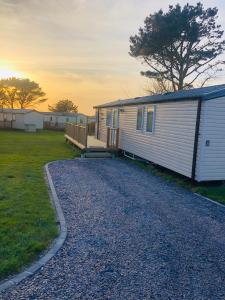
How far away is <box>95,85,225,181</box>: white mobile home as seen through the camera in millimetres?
8320

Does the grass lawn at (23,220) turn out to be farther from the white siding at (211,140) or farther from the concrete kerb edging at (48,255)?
the white siding at (211,140)

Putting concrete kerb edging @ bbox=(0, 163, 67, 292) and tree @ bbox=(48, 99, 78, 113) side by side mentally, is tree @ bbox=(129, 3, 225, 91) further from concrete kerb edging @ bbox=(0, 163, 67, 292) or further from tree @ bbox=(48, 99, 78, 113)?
tree @ bbox=(48, 99, 78, 113)

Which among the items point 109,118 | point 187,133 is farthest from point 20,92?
point 187,133

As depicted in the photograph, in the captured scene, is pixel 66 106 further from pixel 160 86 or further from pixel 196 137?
pixel 196 137

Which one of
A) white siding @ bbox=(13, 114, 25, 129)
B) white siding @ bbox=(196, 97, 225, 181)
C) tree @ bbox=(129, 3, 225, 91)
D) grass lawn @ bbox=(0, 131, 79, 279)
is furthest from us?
white siding @ bbox=(13, 114, 25, 129)

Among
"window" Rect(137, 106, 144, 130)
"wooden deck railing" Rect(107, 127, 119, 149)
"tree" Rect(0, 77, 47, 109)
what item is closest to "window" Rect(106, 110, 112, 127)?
"wooden deck railing" Rect(107, 127, 119, 149)

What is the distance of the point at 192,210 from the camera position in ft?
20.7

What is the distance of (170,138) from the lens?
998 cm

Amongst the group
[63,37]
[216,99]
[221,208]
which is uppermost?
[63,37]

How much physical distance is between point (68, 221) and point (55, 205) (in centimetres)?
92

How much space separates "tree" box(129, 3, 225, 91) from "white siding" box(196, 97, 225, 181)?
14713 millimetres

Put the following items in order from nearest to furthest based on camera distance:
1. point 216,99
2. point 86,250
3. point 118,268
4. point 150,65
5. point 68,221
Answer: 1. point 118,268
2. point 86,250
3. point 68,221
4. point 216,99
5. point 150,65

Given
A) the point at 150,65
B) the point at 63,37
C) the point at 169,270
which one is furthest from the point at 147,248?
the point at 150,65

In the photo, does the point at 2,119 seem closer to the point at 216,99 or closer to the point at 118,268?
the point at 216,99
